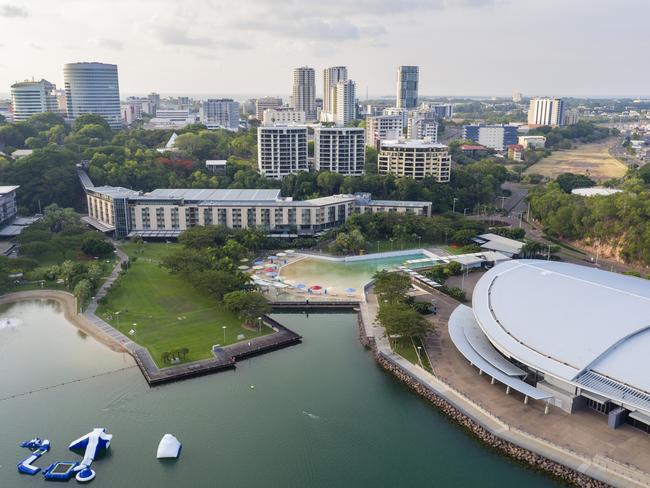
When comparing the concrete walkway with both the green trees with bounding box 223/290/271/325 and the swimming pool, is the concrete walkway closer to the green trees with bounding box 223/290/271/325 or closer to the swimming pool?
the green trees with bounding box 223/290/271/325

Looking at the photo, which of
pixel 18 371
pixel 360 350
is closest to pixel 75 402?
pixel 18 371

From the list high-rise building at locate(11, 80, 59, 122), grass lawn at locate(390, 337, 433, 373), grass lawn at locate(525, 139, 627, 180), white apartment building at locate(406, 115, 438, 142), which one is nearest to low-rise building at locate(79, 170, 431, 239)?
grass lawn at locate(390, 337, 433, 373)

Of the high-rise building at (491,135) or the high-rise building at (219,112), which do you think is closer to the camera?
the high-rise building at (491,135)

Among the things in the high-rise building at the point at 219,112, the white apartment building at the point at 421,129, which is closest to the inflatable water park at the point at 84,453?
the white apartment building at the point at 421,129

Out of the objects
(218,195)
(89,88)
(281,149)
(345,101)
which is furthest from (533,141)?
(89,88)

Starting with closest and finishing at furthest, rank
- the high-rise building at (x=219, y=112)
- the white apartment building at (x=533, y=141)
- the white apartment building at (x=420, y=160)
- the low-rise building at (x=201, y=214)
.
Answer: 1. the low-rise building at (x=201, y=214)
2. the white apartment building at (x=420, y=160)
3. the white apartment building at (x=533, y=141)
4. the high-rise building at (x=219, y=112)

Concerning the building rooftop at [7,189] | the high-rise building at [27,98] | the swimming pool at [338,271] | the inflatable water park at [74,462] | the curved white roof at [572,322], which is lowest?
the inflatable water park at [74,462]

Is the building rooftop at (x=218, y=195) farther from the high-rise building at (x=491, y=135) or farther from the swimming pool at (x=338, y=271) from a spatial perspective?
the high-rise building at (x=491, y=135)
